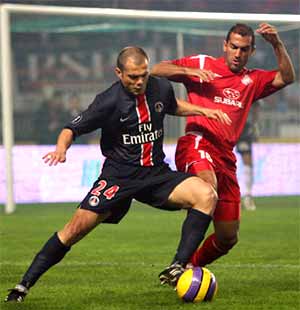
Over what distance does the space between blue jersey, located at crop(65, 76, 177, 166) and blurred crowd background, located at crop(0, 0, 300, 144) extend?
14451 millimetres

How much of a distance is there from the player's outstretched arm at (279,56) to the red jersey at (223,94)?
0.09 m

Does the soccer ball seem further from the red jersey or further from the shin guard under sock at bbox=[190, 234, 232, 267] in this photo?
the red jersey

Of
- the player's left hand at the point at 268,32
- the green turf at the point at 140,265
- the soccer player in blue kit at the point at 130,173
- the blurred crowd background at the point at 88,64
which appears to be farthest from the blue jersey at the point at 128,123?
the blurred crowd background at the point at 88,64

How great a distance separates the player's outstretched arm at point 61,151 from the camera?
7.90m

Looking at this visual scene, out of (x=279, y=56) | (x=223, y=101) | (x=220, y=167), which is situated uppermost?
(x=279, y=56)

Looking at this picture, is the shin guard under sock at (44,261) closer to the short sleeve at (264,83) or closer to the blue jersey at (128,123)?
the blue jersey at (128,123)

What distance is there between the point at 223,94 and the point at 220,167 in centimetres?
67

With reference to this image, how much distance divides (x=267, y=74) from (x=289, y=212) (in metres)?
9.32

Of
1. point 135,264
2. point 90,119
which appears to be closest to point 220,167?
point 90,119

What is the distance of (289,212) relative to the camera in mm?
18859

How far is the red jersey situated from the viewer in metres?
9.52

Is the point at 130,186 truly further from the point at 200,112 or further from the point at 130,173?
the point at 200,112

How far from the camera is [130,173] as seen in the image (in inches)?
332

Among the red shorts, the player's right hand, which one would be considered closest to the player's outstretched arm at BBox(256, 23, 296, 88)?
the red shorts
